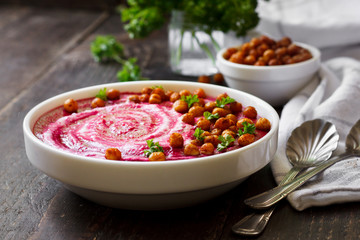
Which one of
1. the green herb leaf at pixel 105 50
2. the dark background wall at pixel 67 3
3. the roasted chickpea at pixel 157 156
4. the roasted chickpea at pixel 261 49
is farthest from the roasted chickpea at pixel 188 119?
the dark background wall at pixel 67 3

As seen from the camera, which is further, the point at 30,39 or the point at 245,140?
the point at 30,39

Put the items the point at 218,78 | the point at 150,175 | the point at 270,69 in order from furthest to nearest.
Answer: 1. the point at 218,78
2. the point at 270,69
3. the point at 150,175

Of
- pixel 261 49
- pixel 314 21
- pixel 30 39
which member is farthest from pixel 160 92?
pixel 30 39

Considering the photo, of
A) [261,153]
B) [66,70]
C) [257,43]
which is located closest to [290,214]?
[261,153]

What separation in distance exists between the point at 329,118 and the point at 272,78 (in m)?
0.30

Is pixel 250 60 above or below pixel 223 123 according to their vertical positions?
below

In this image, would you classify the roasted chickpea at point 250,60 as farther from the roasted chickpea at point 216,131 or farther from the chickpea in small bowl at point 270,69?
the roasted chickpea at point 216,131

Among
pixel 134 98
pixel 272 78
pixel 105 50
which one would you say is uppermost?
pixel 134 98

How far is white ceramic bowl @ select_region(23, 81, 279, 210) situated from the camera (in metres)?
1.13

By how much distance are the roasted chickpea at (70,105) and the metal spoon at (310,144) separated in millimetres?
646

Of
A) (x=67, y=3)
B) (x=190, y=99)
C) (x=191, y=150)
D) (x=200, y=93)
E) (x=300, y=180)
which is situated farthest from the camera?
(x=67, y=3)

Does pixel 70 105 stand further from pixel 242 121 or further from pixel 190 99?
pixel 242 121

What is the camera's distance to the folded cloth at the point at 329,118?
130 centimetres

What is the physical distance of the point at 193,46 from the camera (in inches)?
92.6
